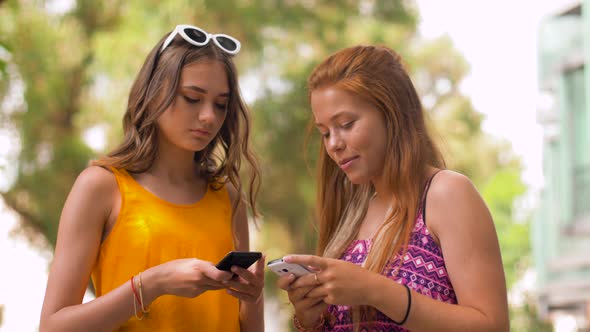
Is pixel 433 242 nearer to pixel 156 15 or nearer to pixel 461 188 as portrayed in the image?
pixel 461 188

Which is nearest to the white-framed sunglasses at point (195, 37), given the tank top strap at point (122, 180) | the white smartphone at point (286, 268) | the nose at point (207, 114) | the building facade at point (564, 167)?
the nose at point (207, 114)

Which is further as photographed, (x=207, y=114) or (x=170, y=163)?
(x=170, y=163)

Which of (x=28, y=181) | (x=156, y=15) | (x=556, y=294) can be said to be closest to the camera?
(x=556, y=294)

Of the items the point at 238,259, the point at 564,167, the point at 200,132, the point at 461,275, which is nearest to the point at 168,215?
the point at 200,132

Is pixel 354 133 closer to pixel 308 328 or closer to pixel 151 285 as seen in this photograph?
pixel 308 328

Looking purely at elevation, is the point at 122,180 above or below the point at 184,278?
above

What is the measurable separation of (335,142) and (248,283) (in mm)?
397

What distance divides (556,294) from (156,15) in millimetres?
6056

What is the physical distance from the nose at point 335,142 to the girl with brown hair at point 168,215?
0.32 meters

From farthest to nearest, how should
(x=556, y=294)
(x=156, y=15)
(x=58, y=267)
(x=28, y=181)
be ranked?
1. (x=156, y=15)
2. (x=28, y=181)
3. (x=556, y=294)
4. (x=58, y=267)

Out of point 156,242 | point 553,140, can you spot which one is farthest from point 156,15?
point 156,242

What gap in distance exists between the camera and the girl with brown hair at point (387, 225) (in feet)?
5.32

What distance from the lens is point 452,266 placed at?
1.68 meters

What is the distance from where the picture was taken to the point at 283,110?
1006 centimetres
